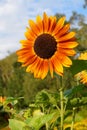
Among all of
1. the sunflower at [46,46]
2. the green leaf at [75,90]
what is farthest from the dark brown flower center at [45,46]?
the green leaf at [75,90]

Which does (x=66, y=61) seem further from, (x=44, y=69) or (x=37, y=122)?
(x=37, y=122)

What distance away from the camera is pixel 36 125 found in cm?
201

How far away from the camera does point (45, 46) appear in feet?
6.48

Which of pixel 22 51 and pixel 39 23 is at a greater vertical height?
pixel 39 23

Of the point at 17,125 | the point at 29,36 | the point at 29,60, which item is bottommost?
the point at 17,125

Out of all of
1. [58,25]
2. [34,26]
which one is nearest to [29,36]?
[34,26]

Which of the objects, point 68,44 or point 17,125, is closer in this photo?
point 68,44

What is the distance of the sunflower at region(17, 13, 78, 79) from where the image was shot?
1908 millimetres

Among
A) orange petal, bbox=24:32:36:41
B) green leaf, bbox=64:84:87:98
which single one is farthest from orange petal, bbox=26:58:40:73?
green leaf, bbox=64:84:87:98

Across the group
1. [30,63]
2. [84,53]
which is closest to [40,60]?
[30,63]

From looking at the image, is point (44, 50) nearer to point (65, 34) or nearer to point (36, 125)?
point (65, 34)

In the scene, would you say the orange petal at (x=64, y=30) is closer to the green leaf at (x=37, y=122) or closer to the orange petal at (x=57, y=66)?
the orange petal at (x=57, y=66)

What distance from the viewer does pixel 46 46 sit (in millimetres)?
1969

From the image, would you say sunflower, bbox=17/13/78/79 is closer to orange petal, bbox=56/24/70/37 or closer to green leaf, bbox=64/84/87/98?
orange petal, bbox=56/24/70/37
